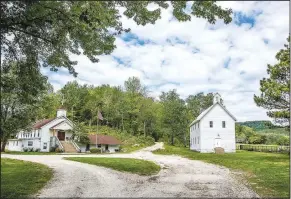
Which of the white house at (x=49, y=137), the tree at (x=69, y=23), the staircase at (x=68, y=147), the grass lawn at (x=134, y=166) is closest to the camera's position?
the tree at (x=69, y=23)

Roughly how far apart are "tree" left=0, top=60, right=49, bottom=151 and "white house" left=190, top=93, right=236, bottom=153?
40.7m

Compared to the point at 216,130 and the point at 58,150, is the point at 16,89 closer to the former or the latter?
the point at 58,150

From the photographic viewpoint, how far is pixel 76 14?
923 centimetres

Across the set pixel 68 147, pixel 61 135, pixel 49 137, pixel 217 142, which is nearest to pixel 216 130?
pixel 217 142

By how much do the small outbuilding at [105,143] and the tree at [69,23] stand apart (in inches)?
1429

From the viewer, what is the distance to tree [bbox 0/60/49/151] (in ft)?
32.3

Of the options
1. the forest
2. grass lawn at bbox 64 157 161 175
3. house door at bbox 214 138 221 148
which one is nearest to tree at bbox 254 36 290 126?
grass lawn at bbox 64 157 161 175

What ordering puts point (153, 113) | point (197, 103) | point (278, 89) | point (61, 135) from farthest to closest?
point (197, 103) < point (153, 113) < point (61, 135) < point (278, 89)

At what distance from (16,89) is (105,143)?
40.6 m

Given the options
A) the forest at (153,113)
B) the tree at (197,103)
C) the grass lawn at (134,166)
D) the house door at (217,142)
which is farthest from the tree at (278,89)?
the tree at (197,103)

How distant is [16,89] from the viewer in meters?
11.4

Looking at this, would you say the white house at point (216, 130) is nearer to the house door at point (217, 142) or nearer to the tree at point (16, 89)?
the house door at point (217, 142)

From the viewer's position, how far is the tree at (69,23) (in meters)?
8.64

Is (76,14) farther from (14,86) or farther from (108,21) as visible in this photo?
(14,86)
